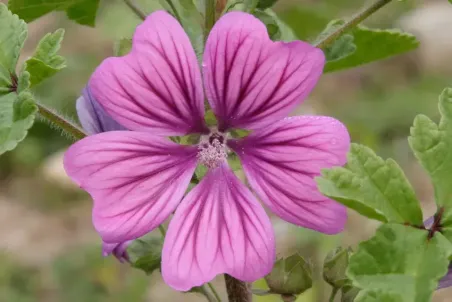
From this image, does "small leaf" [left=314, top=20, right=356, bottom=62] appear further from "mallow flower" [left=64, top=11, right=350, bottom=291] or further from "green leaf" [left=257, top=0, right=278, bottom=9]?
"mallow flower" [left=64, top=11, right=350, bottom=291]

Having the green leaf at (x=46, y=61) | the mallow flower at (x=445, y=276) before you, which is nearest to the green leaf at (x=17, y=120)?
the green leaf at (x=46, y=61)

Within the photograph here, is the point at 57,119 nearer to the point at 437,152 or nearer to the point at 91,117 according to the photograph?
the point at 91,117

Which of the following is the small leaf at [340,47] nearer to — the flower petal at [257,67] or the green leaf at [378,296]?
the flower petal at [257,67]

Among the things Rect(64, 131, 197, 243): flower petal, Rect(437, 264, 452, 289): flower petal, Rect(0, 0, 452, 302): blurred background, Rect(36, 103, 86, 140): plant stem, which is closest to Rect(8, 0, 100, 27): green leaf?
Rect(36, 103, 86, 140): plant stem

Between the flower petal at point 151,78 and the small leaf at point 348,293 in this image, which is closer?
the flower petal at point 151,78

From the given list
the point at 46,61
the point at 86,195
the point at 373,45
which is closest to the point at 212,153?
the point at 46,61

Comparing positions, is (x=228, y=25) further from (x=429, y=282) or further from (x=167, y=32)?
(x=429, y=282)

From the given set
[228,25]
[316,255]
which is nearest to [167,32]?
[228,25]
